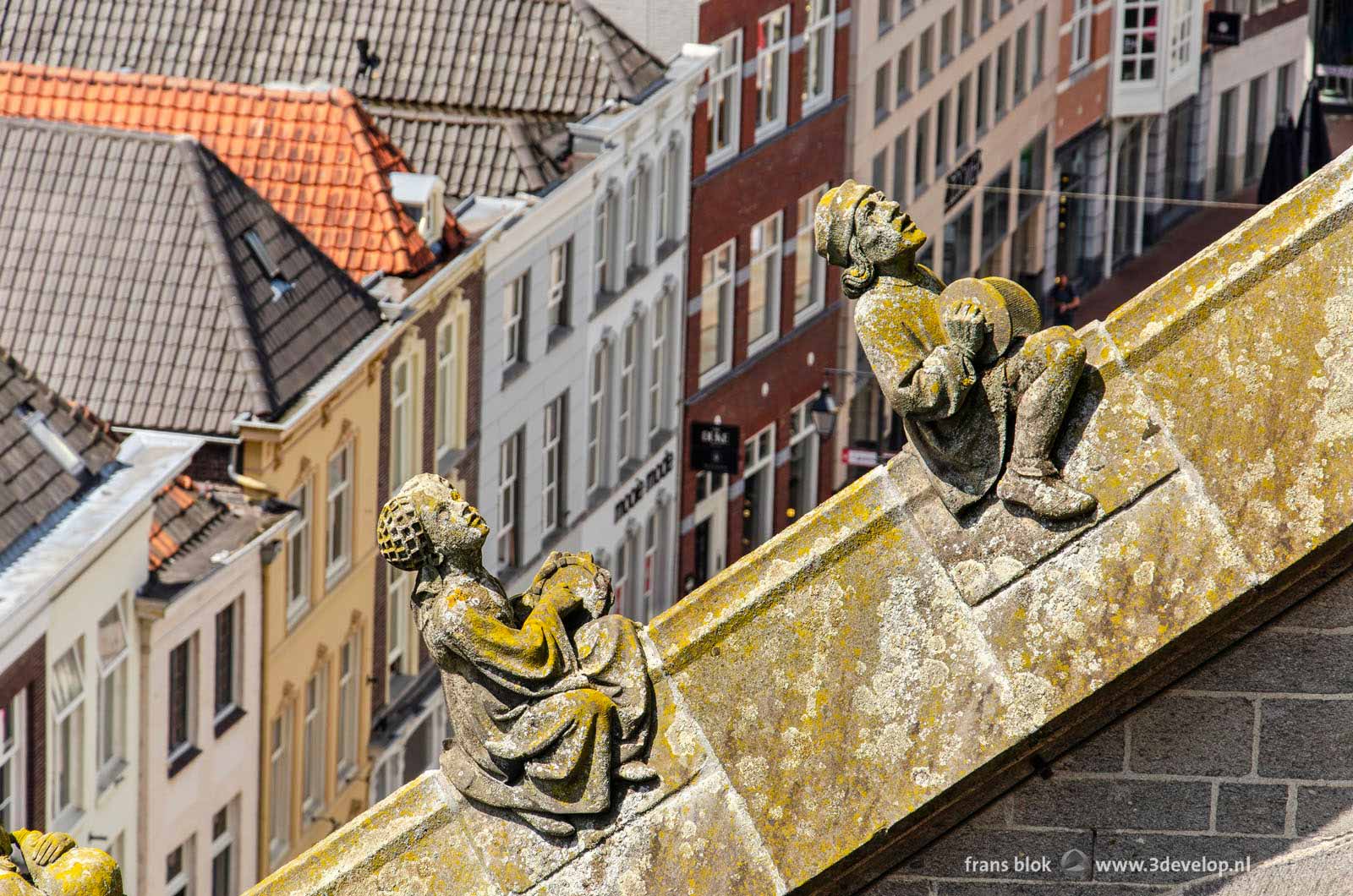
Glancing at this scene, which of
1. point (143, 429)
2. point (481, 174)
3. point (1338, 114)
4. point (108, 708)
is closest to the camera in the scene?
point (108, 708)

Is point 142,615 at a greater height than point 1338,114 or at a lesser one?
greater

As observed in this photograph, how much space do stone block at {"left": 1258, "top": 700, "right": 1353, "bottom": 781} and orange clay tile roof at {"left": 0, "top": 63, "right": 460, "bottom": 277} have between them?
39712 millimetres

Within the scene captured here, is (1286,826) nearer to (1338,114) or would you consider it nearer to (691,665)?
(691,665)

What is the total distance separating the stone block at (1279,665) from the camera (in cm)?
987

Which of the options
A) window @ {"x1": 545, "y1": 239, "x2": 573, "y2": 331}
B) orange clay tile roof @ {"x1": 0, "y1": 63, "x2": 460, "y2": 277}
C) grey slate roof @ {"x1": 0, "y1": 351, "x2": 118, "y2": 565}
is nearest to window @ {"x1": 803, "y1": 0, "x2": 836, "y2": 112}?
window @ {"x1": 545, "y1": 239, "x2": 573, "y2": 331}

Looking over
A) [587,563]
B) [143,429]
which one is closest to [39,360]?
[143,429]

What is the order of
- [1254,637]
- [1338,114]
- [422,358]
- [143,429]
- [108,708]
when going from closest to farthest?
[1254,637]
[108,708]
[143,429]
[422,358]
[1338,114]

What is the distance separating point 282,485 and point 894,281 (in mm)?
34712

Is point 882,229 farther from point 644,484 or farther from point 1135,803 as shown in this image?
point 644,484

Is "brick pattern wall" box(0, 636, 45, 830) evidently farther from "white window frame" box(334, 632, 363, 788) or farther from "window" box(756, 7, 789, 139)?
"window" box(756, 7, 789, 139)

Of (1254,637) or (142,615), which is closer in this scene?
(1254,637)

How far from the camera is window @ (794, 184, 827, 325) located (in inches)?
2788

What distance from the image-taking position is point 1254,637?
9.90 meters

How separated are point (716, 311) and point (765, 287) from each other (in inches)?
106
